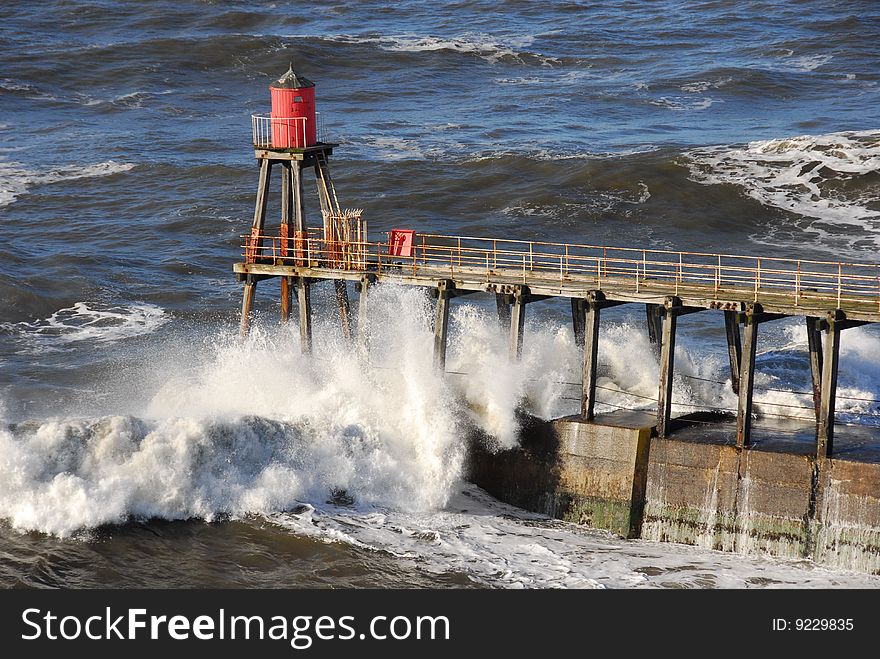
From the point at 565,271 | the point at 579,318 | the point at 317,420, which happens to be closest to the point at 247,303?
the point at 317,420

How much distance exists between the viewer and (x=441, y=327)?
32281 millimetres

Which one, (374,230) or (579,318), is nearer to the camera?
(579,318)

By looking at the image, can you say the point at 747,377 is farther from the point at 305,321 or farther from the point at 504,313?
the point at 305,321

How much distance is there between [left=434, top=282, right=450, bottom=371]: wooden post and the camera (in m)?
31.9

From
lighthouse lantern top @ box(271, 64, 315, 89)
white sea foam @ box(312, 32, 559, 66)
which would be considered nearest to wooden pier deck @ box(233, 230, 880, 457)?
lighthouse lantern top @ box(271, 64, 315, 89)

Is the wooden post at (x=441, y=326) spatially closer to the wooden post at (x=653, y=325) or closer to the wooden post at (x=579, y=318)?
the wooden post at (x=579, y=318)

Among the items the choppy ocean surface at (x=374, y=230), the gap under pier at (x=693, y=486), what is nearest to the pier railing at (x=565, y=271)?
the choppy ocean surface at (x=374, y=230)

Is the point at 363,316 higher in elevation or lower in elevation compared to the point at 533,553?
higher

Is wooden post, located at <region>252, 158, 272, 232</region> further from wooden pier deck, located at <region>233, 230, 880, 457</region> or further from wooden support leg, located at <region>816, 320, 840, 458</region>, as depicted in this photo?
wooden support leg, located at <region>816, 320, 840, 458</region>

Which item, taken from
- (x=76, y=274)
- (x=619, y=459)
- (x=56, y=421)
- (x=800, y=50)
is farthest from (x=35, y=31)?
(x=619, y=459)

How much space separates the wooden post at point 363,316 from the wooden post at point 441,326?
179 centimetres

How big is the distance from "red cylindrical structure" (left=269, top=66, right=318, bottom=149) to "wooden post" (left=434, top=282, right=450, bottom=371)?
5328mm

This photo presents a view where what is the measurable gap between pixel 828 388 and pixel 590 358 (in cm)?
530
